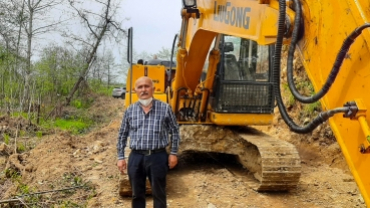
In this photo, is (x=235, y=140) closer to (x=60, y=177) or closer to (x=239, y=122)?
(x=239, y=122)

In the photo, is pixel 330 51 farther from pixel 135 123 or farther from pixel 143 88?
pixel 135 123

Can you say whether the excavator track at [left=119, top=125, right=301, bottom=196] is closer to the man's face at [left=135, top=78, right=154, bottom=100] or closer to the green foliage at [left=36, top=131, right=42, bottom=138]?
the man's face at [left=135, top=78, right=154, bottom=100]

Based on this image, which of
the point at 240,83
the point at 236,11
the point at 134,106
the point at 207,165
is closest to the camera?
the point at 236,11

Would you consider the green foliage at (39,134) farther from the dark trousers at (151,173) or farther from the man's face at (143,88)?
the man's face at (143,88)

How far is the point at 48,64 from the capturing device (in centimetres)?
1443

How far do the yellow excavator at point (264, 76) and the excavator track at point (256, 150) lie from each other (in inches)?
0.6

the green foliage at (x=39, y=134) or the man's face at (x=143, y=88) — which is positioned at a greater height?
the man's face at (x=143, y=88)

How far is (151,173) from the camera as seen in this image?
415cm

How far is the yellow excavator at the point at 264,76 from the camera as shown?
2.07m

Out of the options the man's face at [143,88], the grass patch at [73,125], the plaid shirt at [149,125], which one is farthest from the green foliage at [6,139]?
the man's face at [143,88]

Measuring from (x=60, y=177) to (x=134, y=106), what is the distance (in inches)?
107

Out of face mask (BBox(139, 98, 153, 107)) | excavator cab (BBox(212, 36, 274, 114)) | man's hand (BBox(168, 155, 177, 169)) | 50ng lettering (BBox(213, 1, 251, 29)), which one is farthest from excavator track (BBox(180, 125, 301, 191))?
50ng lettering (BBox(213, 1, 251, 29))

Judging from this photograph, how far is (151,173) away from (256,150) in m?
2.42

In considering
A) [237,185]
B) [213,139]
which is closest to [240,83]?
[213,139]
